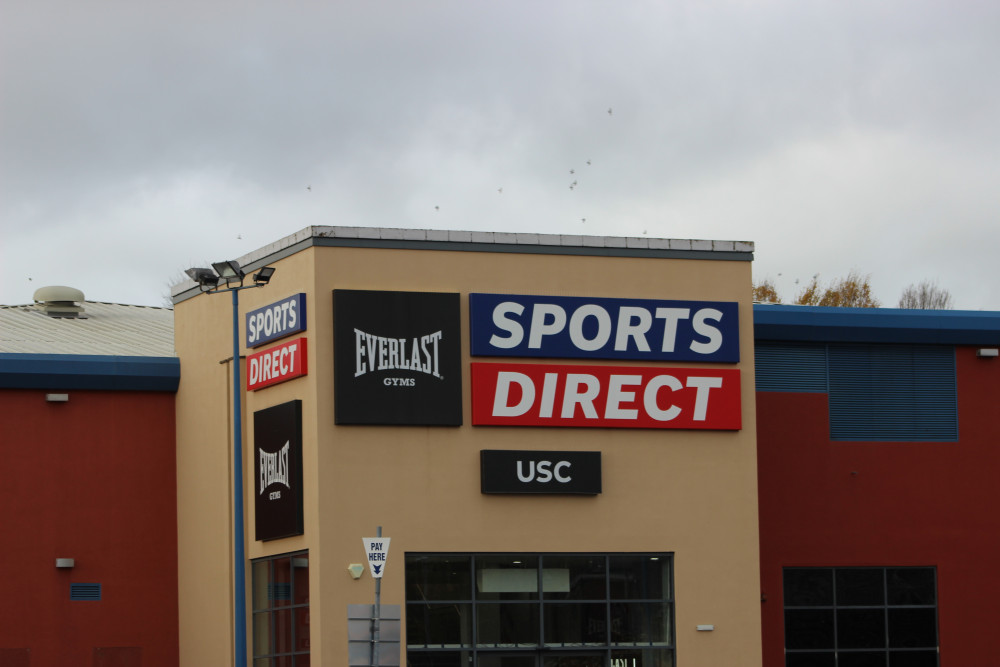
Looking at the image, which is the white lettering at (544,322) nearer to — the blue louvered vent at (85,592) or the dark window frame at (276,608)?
the dark window frame at (276,608)

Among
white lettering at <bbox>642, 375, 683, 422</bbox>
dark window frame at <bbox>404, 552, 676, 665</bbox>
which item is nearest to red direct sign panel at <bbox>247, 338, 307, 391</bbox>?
dark window frame at <bbox>404, 552, 676, 665</bbox>

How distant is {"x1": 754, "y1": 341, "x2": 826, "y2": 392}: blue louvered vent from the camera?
30766 millimetres

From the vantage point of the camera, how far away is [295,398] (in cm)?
Result: 2625

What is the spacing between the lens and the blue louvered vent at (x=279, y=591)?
1038 inches

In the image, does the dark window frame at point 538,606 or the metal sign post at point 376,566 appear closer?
the metal sign post at point 376,566

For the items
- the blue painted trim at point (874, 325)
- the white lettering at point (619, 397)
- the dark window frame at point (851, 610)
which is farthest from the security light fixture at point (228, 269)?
the dark window frame at point (851, 610)

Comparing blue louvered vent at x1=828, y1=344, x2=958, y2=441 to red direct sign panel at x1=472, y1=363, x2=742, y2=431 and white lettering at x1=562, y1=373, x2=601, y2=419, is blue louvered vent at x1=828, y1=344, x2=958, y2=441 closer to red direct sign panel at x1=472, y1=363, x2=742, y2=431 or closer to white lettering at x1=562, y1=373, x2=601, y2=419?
red direct sign panel at x1=472, y1=363, x2=742, y2=431

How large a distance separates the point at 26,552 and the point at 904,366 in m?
19.2

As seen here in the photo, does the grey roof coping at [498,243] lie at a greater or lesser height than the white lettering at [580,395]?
greater

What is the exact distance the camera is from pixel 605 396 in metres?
26.8

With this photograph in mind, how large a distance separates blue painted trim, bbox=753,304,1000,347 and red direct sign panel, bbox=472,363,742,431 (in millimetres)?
3772

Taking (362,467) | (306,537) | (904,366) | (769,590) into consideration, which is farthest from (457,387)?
(904,366)

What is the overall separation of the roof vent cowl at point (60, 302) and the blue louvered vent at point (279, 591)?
12685 millimetres

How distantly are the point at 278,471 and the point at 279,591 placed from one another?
7.54 feet
